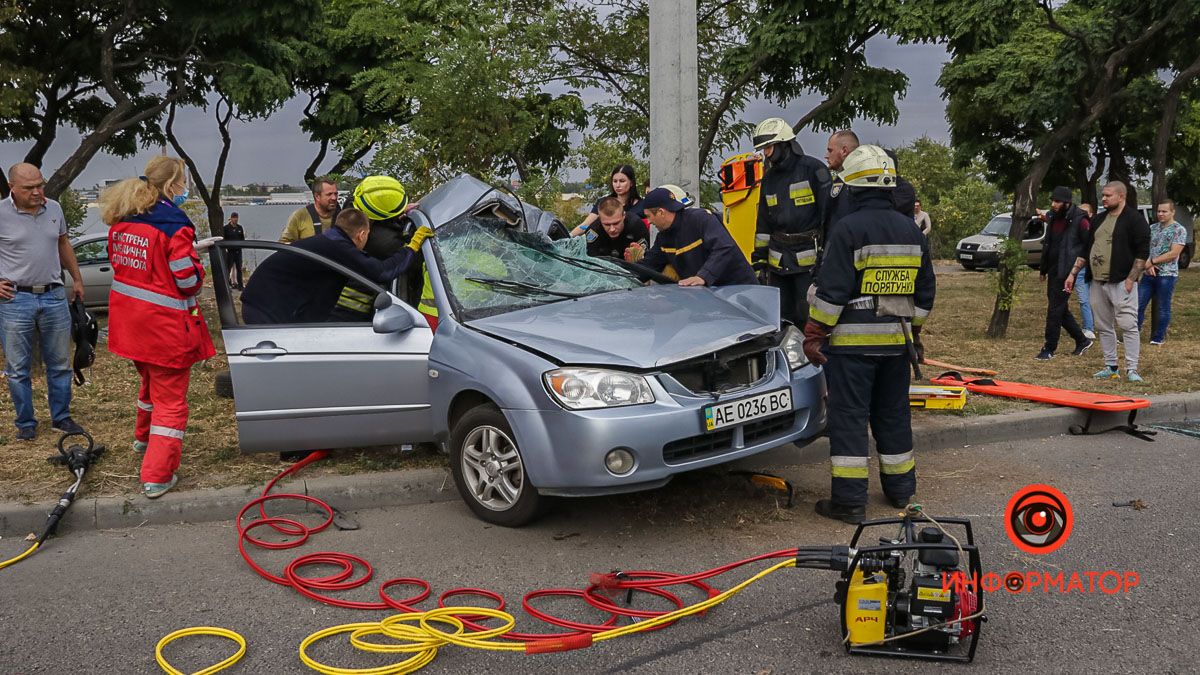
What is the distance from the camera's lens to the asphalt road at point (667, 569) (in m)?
3.55

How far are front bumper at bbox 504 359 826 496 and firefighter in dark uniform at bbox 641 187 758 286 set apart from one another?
5.60 feet

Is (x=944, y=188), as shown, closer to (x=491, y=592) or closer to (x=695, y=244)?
(x=695, y=244)

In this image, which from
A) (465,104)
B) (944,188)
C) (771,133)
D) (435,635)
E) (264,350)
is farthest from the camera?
(944,188)

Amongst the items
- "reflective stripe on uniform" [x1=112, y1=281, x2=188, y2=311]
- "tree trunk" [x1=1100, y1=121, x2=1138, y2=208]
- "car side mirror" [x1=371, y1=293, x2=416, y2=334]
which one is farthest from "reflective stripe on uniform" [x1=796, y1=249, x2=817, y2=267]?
"tree trunk" [x1=1100, y1=121, x2=1138, y2=208]

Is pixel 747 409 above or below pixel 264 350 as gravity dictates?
below

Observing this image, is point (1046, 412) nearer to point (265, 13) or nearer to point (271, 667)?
point (271, 667)

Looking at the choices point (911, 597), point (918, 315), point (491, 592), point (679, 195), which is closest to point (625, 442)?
point (491, 592)

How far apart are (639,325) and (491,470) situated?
1.03m

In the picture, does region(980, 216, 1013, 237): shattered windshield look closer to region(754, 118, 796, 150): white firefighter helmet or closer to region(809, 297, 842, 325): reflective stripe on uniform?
region(754, 118, 796, 150): white firefighter helmet

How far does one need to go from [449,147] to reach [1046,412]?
203 inches

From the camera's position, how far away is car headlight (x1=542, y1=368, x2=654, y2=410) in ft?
14.9

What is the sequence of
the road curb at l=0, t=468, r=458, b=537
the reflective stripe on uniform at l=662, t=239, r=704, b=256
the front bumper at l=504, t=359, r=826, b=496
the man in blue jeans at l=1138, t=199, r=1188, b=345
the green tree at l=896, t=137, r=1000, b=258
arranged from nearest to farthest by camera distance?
the front bumper at l=504, t=359, r=826, b=496 → the road curb at l=0, t=468, r=458, b=537 → the reflective stripe on uniform at l=662, t=239, r=704, b=256 → the man in blue jeans at l=1138, t=199, r=1188, b=345 → the green tree at l=896, t=137, r=1000, b=258

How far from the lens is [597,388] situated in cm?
457

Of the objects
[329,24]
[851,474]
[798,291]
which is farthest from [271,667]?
[329,24]
